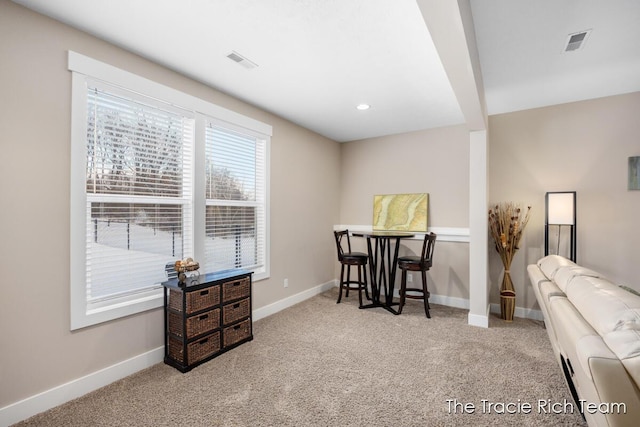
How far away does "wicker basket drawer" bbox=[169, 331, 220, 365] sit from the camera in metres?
2.41

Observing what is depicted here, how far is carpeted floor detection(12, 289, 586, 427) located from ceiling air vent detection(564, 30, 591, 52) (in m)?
2.47

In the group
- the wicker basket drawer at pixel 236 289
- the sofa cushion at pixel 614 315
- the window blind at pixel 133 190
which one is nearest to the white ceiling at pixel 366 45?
the window blind at pixel 133 190

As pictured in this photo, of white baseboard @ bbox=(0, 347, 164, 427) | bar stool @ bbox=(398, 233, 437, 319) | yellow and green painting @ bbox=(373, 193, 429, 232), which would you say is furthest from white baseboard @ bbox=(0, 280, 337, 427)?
yellow and green painting @ bbox=(373, 193, 429, 232)

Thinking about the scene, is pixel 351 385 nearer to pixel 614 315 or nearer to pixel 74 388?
pixel 614 315

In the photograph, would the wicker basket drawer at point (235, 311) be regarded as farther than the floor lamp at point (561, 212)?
No

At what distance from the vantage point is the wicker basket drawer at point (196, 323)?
7.92 ft

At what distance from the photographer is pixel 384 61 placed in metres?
2.45

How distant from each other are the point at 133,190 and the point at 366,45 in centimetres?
210

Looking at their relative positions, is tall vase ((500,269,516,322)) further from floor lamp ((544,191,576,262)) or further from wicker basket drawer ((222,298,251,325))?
wicker basket drawer ((222,298,251,325))

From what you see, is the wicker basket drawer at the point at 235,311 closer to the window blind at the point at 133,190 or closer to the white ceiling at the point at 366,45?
the window blind at the point at 133,190

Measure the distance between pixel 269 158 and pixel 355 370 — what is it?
2476 millimetres

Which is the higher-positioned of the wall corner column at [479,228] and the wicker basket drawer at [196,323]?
the wall corner column at [479,228]

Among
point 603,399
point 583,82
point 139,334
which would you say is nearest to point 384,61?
point 583,82

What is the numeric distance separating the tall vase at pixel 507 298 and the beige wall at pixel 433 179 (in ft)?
1.78
